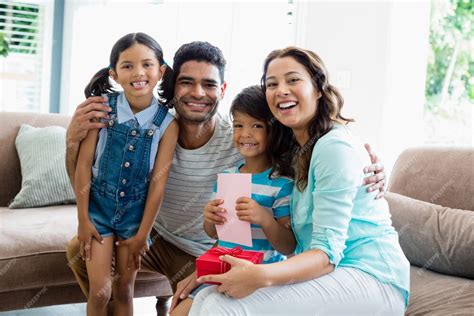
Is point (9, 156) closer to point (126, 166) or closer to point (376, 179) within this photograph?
point (126, 166)

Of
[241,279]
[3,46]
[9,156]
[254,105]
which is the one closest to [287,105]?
[254,105]

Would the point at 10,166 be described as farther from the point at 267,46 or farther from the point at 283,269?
the point at 283,269

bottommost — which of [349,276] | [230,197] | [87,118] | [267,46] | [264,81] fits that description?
[349,276]

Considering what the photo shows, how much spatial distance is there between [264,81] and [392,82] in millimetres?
1828

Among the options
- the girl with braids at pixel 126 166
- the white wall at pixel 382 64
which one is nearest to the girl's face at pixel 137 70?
→ the girl with braids at pixel 126 166

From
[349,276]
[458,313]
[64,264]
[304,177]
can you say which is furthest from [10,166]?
[458,313]

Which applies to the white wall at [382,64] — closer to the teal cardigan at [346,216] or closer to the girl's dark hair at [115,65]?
the girl's dark hair at [115,65]

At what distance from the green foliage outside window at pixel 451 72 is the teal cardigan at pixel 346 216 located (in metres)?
4.75

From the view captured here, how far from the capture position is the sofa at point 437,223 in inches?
73.5

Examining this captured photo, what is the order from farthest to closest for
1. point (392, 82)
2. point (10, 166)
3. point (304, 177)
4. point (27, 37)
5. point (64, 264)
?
point (27, 37) < point (392, 82) < point (10, 166) < point (64, 264) < point (304, 177)

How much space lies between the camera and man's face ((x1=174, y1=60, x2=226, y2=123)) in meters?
1.99

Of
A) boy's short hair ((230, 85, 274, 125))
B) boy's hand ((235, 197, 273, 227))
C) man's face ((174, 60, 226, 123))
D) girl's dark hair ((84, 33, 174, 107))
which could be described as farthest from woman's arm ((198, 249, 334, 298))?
girl's dark hair ((84, 33, 174, 107))

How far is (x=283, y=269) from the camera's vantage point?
4.78 feet

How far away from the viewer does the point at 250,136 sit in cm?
185
